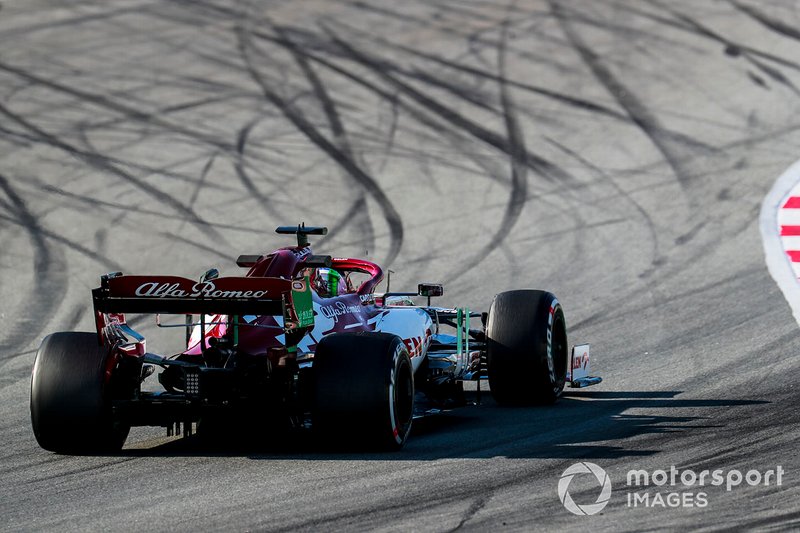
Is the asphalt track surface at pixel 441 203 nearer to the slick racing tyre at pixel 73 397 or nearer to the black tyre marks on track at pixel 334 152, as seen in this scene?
the black tyre marks on track at pixel 334 152

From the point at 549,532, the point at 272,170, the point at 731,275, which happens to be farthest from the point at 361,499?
the point at 272,170

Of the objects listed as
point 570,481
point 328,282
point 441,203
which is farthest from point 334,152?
point 570,481

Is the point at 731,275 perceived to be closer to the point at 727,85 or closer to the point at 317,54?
the point at 727,85

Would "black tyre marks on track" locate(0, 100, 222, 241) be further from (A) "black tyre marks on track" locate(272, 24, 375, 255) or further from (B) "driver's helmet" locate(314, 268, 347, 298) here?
(B) "driver's helmet" locate(314, 268, 347, 298)

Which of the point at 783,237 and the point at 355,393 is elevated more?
the point at 783,237

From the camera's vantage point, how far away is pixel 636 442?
9.25 meters

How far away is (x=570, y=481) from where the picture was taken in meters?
7.95

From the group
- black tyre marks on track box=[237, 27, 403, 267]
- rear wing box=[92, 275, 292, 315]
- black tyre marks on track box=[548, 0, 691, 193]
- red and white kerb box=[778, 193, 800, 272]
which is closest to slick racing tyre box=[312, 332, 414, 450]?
rear wing box=[92, 275, 292, 315]

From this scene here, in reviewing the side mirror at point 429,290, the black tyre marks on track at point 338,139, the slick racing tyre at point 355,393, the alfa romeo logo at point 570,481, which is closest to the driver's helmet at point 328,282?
the side mirror at point 429,290

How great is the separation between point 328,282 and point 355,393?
1924mm

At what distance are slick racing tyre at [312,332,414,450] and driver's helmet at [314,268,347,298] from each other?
141 cm

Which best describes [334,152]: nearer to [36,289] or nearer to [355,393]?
[36,289]

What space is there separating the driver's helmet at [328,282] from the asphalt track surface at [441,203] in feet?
4.22

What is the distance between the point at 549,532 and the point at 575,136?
44.2ft
